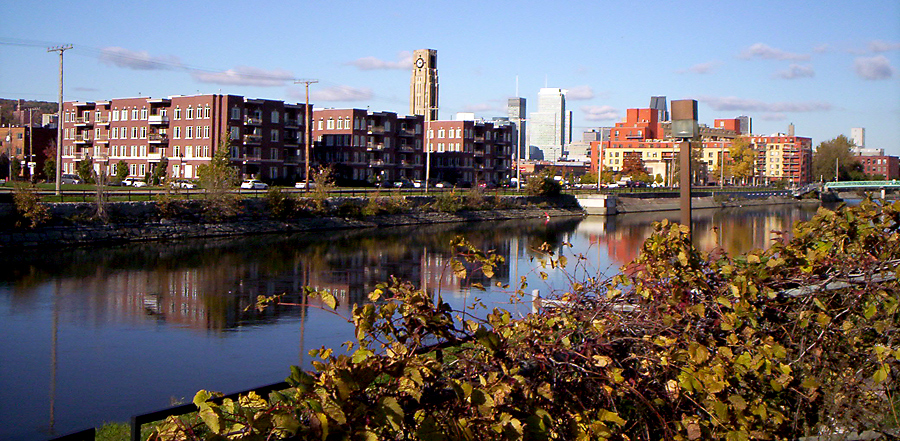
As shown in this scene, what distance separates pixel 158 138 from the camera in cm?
7912

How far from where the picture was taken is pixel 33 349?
1645 cm

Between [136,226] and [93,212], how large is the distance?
2076mm

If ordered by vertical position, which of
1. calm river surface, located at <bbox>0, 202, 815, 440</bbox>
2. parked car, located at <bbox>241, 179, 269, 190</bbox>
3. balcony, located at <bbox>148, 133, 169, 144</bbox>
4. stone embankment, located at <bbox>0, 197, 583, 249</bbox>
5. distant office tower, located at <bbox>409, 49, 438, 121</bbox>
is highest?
distant office tower, located at <bbox>409, 49, 438, 121</bbox>

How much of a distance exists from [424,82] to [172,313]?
129880 millimetres

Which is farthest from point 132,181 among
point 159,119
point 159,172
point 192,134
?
point 192,134

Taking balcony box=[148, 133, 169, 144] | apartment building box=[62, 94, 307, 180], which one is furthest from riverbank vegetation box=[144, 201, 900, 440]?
balcony box=[148, 133, 169, 144]

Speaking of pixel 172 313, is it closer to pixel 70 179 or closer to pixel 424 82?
pixel 70 179

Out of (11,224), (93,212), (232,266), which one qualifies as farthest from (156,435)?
(93,212)

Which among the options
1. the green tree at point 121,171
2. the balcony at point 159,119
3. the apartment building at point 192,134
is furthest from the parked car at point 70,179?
the balcony at point 159,119

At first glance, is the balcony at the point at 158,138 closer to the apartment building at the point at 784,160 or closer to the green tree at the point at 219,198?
the green tree at the point at 219,198

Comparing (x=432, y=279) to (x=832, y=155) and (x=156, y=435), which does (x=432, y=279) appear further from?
(x=832, y=155)

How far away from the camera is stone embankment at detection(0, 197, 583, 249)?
3444 cm

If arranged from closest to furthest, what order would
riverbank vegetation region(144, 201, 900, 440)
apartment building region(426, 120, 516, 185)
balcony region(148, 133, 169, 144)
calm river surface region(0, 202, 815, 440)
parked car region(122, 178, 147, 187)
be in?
riverbank vegetation region(144, 201, 900, 440) → calm river surface region(0, 202, 815, 440) → parked car region(122, 178, 147, 187) → balcony region(148, 133, 169, 144) → apartment building region(426, 120, 516, 185)

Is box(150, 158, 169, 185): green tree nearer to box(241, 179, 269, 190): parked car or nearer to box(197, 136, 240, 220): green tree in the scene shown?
box(241, 179, 269, 190): parked car
